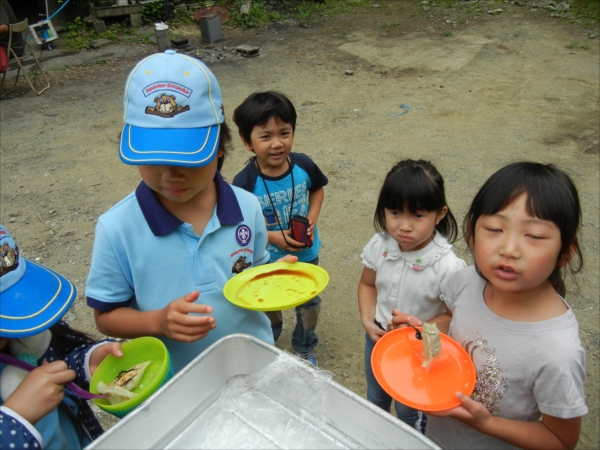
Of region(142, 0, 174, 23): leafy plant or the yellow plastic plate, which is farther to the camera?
region(142, 0, 174, 23): leafy plant

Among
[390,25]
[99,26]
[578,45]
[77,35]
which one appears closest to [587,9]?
[578,45]

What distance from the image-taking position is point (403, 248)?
1695mm

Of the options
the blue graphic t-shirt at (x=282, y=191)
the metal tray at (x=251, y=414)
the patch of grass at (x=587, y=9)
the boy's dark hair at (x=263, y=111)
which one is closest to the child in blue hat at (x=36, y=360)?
the metal tray at (x=251, y=414)

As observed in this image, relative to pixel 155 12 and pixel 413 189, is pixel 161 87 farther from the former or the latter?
pixel 155 12

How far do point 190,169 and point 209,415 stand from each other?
0.63m

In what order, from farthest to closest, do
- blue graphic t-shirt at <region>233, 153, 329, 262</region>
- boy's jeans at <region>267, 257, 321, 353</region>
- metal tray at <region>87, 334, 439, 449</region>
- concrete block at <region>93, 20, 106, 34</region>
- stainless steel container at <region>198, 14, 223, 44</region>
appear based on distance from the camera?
concrete block at <region>93, 20, 106, 34</region> → stainless steel container at <region>198, 14, 223, 44</region> → boy's jeans at <region>267, 257, 321, 353</region> → blue graphic t-shirt at <region>233, 153, 329, 262</region> → metal tray at <region>87, 334, 439, 449</region>

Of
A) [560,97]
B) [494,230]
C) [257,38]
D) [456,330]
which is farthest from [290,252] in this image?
[257,38]

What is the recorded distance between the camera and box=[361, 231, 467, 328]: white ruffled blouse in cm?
163

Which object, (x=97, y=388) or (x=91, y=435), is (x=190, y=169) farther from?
→ (x=91, y=435)

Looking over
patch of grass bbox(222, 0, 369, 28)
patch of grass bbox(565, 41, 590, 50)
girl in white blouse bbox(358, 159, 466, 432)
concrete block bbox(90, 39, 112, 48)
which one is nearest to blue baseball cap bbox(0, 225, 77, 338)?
girl in white blouse bbox(358, 159, 466, 432)

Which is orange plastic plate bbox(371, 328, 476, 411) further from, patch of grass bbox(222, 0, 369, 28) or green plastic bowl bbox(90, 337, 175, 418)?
patch of grass bbox(222, 0, 369, 28)

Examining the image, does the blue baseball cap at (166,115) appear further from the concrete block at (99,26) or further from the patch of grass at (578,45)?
the concrete block at (99,26)

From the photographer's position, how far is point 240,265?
4.91ft

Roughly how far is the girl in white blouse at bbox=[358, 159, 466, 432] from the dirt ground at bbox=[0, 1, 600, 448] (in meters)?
0.97
